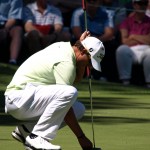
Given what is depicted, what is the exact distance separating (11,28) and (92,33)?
1660mm

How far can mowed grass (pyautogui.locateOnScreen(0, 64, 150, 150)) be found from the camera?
29.9 feet

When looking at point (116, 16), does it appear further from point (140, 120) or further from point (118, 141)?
point (118, 141)

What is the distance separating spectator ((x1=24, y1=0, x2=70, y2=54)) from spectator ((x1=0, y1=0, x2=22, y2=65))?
0.63 ft

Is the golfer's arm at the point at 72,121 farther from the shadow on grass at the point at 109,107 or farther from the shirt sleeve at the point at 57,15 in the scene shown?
the shirt sleeve at the point at 57,15

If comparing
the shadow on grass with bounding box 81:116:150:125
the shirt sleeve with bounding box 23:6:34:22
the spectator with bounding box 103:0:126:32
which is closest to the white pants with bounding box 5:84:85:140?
the shadow on grass with bounding box 81:116:150:125

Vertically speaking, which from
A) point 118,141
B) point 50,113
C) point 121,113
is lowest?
point 121,113

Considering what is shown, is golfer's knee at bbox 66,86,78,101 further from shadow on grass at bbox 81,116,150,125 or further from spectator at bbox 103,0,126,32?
spectator at bbox 103,0,126,32

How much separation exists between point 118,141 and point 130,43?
7.91 meters

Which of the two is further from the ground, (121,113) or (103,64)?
(121,113)

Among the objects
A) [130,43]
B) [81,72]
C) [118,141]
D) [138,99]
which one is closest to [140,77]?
[130,43]

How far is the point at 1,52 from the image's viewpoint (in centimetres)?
1712

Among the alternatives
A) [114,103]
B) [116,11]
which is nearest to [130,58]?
[116,11]

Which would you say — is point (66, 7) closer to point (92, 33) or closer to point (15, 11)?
point (92, 33)

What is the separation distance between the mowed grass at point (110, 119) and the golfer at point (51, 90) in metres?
0.60
